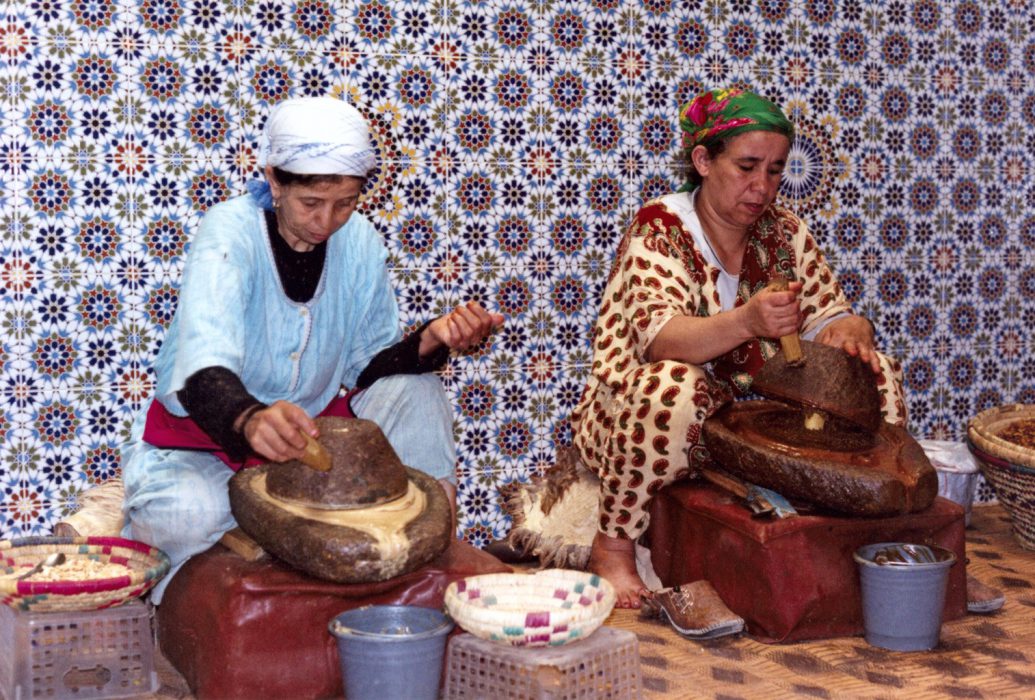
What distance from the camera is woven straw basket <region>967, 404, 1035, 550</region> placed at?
4.32 meters

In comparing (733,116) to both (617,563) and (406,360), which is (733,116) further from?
(617,563)

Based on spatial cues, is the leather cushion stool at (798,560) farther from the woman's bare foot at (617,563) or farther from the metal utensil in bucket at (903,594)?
the woman's bare foot at (617,563)

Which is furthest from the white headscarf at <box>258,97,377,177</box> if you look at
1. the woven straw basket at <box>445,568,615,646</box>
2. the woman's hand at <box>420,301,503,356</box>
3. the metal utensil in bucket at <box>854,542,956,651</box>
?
the metal utensil in bucket at <box>854,542,956,651</box>

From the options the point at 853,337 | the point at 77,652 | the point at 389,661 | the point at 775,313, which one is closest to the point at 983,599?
the point at 853,337

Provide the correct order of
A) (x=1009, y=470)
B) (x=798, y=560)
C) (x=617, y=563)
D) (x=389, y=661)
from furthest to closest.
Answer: (x=1009, y=470) → (x=617, y=563) → (x=798, y=560) → (x=389, y=661)

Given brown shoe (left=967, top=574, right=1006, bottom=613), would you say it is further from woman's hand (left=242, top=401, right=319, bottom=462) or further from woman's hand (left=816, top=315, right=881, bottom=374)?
woman's hand (left=242, top=401, right=319, bottom=462)

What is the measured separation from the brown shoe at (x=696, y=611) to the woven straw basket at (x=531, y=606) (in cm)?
66

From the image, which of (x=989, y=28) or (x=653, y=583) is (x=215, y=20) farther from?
(x=989, y=28)

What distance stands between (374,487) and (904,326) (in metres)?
2.98

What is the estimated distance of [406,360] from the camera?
11.5 ft

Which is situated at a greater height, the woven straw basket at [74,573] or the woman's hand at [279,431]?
the woman's hand at [279,431]

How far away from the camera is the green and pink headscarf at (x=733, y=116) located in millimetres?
3951

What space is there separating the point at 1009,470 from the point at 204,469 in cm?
279

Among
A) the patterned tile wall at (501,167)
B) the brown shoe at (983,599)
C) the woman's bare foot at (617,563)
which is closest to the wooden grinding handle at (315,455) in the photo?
the woman's bare foot at (617,563)
